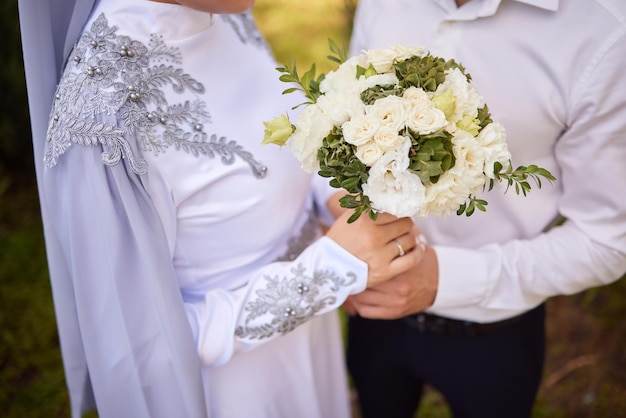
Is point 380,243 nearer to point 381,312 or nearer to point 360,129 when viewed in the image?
point 381,312

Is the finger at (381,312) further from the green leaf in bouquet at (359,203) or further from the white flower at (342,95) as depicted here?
the white flower at (342,95)

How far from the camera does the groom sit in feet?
4.81

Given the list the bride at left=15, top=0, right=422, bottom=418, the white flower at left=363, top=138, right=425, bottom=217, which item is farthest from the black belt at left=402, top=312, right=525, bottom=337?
the white flower at left=363, top=138, right=425, bottom=217

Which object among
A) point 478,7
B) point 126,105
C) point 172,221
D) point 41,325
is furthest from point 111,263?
point 41,325

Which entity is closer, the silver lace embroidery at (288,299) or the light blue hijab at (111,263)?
the light blue hijab at (111,263)

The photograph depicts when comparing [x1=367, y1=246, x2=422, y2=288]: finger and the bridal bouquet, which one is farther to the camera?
[x1=367, y1=246, x2=422, y2=288]: finger

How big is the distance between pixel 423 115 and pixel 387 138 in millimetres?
87

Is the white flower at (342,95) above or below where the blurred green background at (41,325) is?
above

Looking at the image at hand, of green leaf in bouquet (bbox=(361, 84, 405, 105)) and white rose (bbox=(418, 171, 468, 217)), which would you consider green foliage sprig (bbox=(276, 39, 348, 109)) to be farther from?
white rose (bbox=(418, 171, 468, 217))

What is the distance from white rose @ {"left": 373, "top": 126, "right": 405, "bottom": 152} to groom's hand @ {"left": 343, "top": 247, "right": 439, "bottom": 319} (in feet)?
1.98

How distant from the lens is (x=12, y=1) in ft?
13.4

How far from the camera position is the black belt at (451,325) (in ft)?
Result: 6.15

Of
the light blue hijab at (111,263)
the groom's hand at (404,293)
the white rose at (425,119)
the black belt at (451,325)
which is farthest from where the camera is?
the black belt at (451,325)

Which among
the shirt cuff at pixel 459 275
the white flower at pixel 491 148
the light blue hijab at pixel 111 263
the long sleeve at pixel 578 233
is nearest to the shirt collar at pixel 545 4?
the long sleeve at pixel 578 233
